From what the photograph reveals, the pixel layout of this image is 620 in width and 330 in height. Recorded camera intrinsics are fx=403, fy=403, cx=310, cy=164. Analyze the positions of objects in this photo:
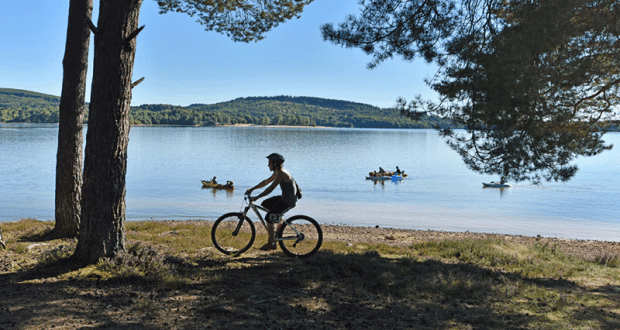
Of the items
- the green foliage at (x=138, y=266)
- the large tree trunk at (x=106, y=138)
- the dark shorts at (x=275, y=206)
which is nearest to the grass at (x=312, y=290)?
the green foliage at (x=138, y=266)

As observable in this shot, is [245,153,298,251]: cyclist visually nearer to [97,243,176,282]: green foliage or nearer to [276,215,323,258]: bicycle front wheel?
[276,215,323,258]: bicycle front wheel

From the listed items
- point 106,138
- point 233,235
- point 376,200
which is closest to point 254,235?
point 233,235

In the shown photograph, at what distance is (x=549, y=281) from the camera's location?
6.71m

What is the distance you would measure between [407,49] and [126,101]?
615 centimetres

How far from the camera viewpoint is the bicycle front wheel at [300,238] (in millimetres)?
7035

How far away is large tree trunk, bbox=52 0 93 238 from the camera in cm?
762

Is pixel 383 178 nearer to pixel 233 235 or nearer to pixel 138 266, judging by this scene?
pixel 233 235

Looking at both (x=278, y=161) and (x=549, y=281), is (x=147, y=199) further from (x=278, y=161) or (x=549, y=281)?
(x=549, y=281)

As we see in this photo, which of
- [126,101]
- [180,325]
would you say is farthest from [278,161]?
[180,325]

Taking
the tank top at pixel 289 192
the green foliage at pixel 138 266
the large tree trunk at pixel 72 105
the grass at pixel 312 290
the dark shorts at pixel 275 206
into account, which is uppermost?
the large tree trunk at pixel 72 105

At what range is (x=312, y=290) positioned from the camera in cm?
547

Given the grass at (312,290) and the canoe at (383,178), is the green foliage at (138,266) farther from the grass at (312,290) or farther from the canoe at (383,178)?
the canoe at (383,178)

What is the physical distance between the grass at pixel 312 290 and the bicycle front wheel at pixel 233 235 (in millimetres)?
244

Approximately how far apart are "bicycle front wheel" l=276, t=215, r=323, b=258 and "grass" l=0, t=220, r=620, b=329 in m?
0.22
